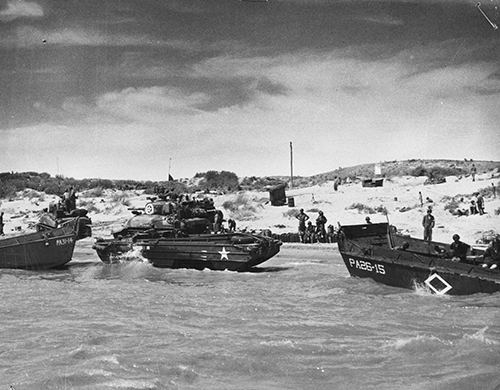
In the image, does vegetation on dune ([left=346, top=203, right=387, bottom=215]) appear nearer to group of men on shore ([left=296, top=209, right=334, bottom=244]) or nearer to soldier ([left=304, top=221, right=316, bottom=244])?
group of men on shore ([left=296, top=209, right=334, bottom=244])

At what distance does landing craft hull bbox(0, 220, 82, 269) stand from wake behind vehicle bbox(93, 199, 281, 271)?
105 centimetres

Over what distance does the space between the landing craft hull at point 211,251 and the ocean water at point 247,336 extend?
5.15 ft

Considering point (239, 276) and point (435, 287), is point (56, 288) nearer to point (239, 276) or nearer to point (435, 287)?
point (239, 276)

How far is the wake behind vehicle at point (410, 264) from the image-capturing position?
12320 millimetres

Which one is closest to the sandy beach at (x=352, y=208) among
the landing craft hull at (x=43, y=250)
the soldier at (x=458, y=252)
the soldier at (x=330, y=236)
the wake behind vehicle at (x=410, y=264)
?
the soldier at (x=330, y=236)

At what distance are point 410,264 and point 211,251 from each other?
6602 mm

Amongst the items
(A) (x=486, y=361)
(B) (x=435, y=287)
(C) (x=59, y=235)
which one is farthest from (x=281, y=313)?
(C) (x=59, y=235)

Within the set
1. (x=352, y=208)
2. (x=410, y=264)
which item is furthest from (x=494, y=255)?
(x=352, y=208)

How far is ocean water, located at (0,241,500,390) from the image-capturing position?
25.7 feet

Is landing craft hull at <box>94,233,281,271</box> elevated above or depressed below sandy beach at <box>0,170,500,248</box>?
below

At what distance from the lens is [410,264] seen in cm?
1353

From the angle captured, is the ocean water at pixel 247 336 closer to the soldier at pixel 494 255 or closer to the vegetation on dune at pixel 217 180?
the soldier at pixel 494 255

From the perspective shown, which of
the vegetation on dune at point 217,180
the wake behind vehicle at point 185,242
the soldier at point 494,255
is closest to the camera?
the soldier at point 494,255

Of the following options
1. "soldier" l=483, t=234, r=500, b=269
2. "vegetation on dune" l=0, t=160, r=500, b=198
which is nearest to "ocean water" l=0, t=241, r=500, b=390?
"soldier" l=483, t=234, r=500, b=269
